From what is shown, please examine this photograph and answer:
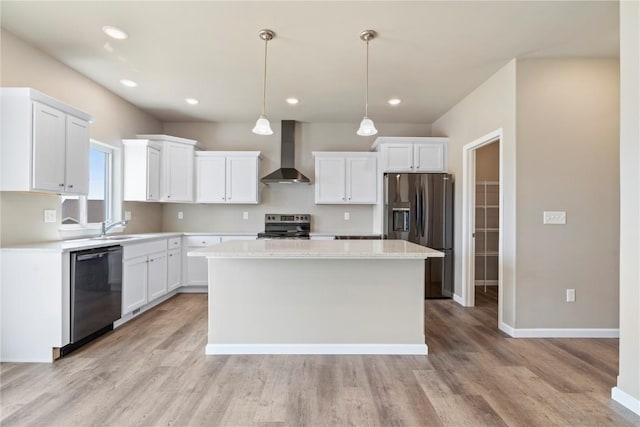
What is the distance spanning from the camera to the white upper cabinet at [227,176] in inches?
187

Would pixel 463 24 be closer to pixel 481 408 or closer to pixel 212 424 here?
pixel 481 408

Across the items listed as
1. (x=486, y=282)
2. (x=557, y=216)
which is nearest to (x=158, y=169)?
(x=557, y=216)

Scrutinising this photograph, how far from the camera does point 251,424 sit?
1.70 metres

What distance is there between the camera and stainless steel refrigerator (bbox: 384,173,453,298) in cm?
426

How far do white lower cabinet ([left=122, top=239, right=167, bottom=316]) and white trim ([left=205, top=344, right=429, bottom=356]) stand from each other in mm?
1368

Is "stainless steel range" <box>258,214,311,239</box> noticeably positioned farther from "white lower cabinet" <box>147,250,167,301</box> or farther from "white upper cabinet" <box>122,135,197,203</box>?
"white lower cabinet" <box>147,250,167,301</box>

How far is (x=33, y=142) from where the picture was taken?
7.93ft

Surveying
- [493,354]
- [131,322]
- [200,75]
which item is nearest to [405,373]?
[493,354]

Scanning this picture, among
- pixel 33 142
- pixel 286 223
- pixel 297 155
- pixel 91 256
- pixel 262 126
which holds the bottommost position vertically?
pixel 91 256

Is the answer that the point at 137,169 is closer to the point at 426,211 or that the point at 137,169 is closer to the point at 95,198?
the point at 95,198

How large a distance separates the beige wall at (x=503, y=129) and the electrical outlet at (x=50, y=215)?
4.52m

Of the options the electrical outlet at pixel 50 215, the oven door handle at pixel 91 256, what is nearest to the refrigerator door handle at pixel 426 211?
Answer: the oven door handle at pixel 91 256
